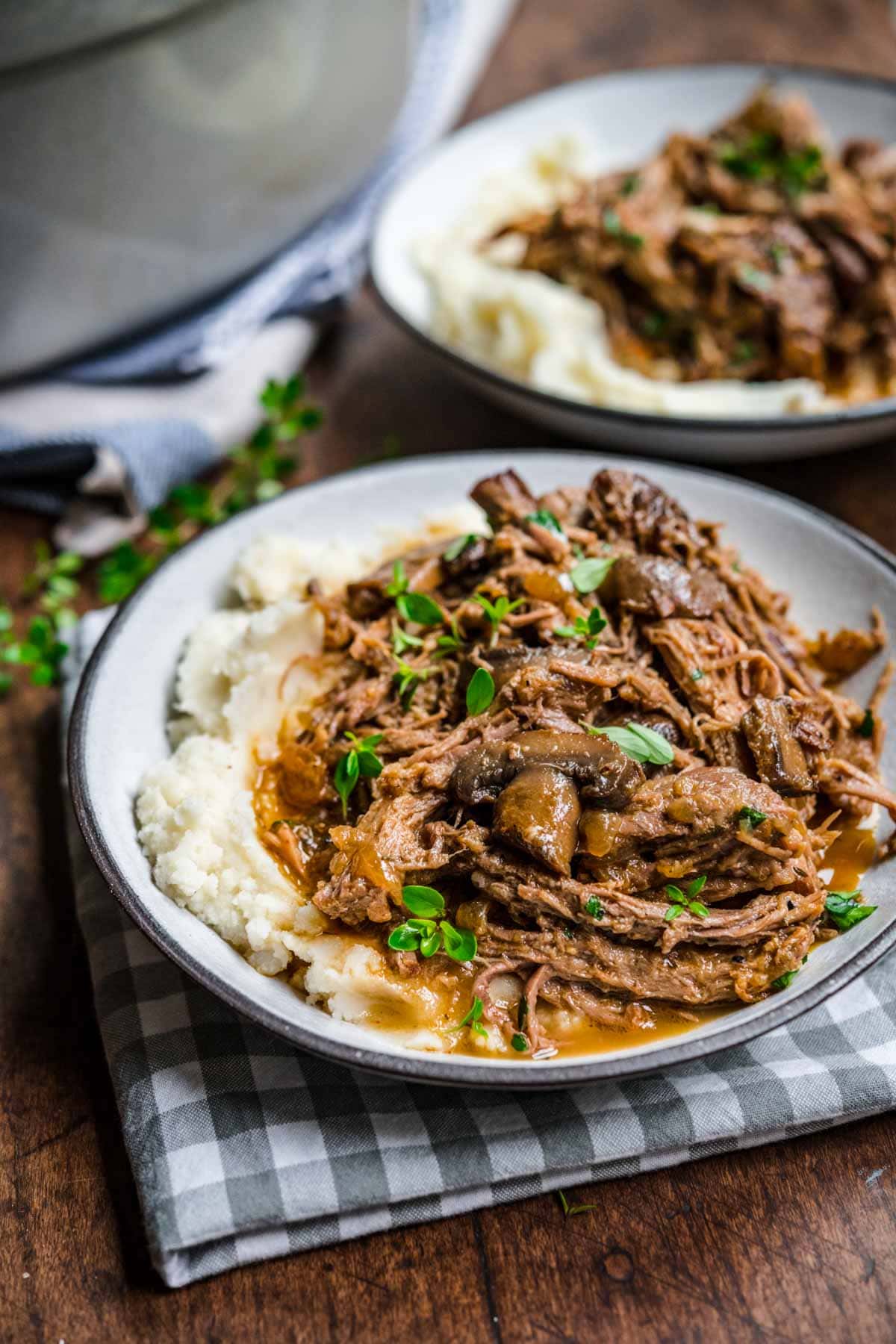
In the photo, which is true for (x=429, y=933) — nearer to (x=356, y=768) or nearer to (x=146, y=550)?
(x=356, y=768)

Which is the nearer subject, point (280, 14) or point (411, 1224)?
point (411, 1224)

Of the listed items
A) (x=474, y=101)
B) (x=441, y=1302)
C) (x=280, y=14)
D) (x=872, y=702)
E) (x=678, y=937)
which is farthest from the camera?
(x=474, y=101)

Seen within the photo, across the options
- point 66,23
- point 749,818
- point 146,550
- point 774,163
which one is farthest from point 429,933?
point 774,163

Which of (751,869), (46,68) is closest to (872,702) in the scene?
(751,869)

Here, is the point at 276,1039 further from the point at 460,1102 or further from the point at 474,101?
the point at 474,101

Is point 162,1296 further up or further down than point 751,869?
further down

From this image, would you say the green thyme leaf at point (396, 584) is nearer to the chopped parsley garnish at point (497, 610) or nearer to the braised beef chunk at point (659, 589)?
the chopped parsley garnish at point (497, 610)

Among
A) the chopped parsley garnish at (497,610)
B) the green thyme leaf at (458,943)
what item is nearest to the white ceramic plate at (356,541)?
the green thyme leaf at (458,943)
